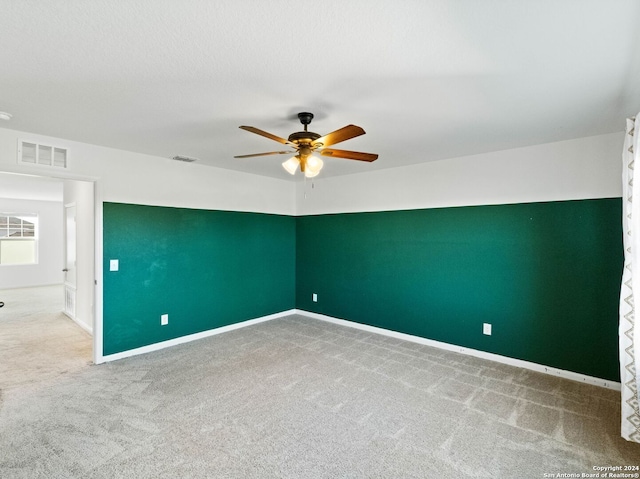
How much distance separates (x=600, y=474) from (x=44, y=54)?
4120 millimetres

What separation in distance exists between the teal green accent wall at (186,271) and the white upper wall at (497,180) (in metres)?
1.48

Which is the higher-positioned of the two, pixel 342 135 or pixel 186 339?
pixel 342 135

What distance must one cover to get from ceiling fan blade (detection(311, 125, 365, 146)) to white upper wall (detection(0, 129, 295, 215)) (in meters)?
2.58

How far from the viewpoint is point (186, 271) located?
446 cm

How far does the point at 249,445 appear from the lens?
2232mm

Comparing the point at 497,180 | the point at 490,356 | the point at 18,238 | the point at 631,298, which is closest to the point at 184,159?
the point at 497,180

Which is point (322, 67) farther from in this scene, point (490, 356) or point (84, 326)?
point (84, 326)

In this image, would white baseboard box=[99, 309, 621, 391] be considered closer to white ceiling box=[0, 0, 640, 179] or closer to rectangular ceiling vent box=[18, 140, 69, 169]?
rectangular ceiling vent box=[18, 140, 69, 169]

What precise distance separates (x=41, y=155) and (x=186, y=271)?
6.56 ft

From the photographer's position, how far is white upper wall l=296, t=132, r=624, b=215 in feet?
10.6

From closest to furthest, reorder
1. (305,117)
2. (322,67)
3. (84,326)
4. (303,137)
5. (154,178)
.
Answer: (322,67) → (303,137) → (305,117) → (154,178) → (84,326)

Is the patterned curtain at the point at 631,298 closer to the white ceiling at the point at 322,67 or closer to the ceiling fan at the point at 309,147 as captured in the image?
the white ceiling at the point at 322,67

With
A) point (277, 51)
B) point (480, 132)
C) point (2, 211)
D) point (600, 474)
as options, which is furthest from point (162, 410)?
point (2, 211)

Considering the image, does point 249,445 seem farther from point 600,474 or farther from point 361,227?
point 361,227
